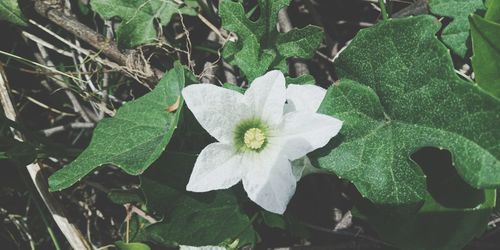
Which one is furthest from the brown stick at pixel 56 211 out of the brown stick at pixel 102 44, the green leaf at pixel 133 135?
the brown stick at pixel 102 44

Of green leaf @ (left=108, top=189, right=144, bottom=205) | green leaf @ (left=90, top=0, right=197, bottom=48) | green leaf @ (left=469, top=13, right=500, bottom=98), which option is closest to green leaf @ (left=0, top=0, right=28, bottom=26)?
green leaf @ (left=90, top=0, right=197, bottom=48)

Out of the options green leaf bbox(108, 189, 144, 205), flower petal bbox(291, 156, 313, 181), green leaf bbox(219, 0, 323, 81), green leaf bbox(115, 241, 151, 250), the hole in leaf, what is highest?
green leaf bbox(219, 0, 323, 81)

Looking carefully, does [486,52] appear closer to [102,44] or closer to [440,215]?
[440,215]

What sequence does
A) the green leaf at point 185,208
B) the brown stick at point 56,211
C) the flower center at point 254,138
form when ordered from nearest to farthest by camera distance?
the flower center at point 254,138 → the green leaf at point 185,208 → the brown stick at point 56,211

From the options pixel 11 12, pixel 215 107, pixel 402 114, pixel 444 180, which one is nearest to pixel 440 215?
pixel 444 180

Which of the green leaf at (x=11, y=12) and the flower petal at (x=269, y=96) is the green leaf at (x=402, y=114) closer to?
the flower petal at (x=269, y=96)

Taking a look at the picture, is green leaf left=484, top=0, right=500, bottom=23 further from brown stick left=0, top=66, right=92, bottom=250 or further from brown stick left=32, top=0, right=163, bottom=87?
brown stick left=0, top=66, right=92, bottom=250
